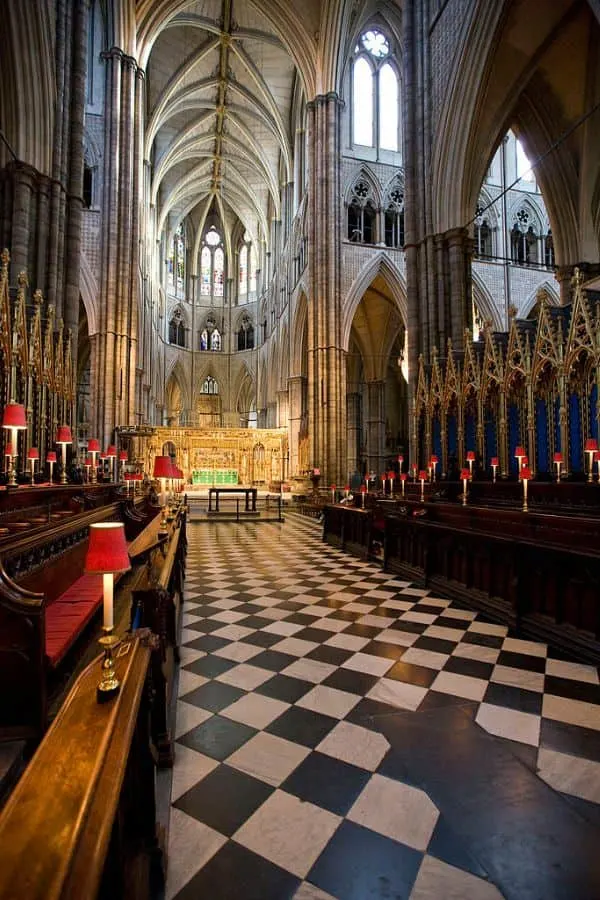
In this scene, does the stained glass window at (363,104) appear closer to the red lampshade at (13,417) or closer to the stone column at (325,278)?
the stone column at (325,278)

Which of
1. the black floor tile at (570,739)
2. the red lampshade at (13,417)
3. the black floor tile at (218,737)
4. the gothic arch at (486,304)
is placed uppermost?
the gothic arch at (486,304)

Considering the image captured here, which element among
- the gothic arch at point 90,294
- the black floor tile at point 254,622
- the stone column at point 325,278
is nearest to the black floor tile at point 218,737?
the black floor tile at point 254,622

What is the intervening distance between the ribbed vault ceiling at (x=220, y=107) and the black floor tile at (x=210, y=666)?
2608cm

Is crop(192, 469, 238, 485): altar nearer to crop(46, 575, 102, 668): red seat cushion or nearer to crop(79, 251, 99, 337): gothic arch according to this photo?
crop(79, 251, 99, 337): gothic arch

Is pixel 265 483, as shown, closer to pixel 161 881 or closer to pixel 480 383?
pixel 480 383

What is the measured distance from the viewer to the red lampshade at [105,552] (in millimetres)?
1621

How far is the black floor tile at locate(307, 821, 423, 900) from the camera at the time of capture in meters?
1.59

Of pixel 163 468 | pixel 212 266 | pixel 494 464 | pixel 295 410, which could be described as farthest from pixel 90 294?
pixel 212 266

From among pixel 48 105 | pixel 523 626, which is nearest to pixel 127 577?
pixel 523 626

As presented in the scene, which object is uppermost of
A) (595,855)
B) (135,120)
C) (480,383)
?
(135,120)

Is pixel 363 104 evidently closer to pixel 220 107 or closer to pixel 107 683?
pixel 220 107

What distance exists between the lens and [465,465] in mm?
11344

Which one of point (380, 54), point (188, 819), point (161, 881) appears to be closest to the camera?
point (161, 881)

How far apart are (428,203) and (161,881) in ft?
50.3
